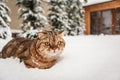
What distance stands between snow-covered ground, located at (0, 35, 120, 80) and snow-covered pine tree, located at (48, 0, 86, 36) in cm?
1112

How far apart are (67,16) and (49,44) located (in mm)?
14142

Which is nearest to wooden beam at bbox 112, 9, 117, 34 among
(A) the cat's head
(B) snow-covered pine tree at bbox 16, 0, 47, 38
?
(B) snow-covered pine tree at bbox 16, 0, 47, 38

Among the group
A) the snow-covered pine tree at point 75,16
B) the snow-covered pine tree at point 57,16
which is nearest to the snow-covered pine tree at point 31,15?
the snow-covered pine tree at point 57,16

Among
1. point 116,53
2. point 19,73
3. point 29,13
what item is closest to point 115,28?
point 29,13

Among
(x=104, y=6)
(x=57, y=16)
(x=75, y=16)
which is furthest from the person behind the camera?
(x=75, y=16)

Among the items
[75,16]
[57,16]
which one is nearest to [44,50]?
[57,16]

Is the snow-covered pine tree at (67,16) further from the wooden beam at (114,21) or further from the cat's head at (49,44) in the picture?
the cat's head at (49,44)

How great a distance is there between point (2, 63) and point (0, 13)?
21.1 feet

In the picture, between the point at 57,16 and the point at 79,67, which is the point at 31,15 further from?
the point at 79,67

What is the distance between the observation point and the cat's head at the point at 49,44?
3311 mm

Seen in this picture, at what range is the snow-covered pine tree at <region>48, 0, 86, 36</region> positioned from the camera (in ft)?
50.1

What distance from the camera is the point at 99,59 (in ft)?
11.5

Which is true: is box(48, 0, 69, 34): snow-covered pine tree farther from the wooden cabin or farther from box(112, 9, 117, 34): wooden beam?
box(112, 9, 117, 34): wooden beam

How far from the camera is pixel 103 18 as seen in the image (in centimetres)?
1277
